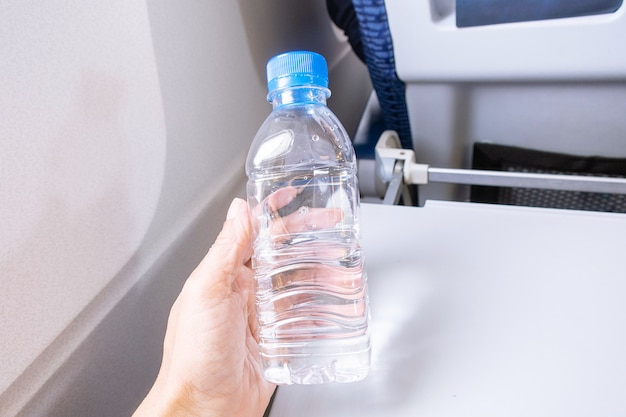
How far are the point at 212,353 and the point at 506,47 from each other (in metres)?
0.72

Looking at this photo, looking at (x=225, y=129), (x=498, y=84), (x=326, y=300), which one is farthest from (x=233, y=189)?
(x=498, y=84)

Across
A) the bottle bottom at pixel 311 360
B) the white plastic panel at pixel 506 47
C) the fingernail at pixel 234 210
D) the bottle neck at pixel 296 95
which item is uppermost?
the bottle neck at pixel 296 95

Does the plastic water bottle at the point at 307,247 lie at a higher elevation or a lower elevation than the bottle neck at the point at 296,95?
lower

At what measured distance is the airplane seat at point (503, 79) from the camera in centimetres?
80

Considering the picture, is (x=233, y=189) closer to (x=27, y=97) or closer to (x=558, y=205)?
(x=27, y=97)

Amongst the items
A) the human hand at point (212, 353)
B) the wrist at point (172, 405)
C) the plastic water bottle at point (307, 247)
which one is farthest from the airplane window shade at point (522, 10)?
the wrist at point (172, 405)

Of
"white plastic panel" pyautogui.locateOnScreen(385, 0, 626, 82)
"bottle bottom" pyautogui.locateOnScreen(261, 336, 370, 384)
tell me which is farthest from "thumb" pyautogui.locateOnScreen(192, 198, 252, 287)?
"white plastic panel" pyautogui.locateOnScreen(385, 0, 626, 82)

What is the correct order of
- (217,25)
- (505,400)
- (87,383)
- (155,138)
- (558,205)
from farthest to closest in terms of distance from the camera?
1. (558,205)
2. (217,25)
3. (155,138)
4. (87,383)
5. (505,400)

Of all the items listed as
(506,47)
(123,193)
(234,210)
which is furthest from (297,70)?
(506,47)

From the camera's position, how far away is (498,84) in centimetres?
94

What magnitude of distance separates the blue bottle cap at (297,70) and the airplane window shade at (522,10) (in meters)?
0.41

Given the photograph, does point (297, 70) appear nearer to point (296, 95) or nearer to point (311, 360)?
point (296, 95)

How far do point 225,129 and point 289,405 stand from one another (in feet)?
1.81

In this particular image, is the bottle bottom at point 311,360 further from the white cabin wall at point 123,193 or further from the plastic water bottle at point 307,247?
the white cabin wall at point 123,193
